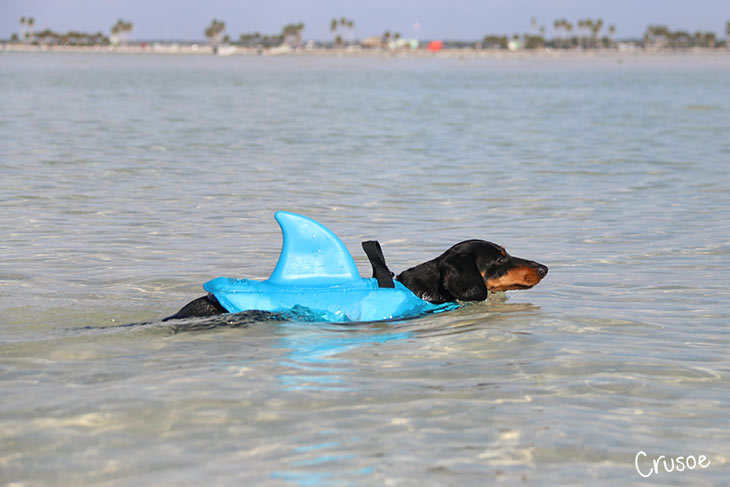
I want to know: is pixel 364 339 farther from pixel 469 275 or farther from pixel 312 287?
pixel 469 275

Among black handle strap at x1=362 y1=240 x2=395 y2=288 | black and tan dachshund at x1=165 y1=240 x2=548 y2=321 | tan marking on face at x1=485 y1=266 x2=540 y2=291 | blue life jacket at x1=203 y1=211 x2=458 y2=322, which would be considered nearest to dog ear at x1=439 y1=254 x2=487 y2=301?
black and tan dachshund at x1=165 y1=240 x2=548 y2=321

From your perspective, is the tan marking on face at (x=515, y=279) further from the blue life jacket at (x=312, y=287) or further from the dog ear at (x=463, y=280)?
the blue life jacket at (x=312, y=287)

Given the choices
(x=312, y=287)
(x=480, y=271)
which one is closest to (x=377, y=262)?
(x=312, y=287)

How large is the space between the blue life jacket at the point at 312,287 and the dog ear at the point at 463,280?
0.35 metres

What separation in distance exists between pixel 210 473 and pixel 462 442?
115cm

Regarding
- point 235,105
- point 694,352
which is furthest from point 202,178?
point 235,105

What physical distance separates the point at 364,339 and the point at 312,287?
0.49 metres

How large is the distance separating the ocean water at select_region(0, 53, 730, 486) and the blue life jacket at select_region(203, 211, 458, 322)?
0.47ft

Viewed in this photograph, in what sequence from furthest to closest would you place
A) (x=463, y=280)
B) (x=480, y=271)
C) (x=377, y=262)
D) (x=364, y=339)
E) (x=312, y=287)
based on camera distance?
(x=480, y=271)
(x=463, y=280)
(x=377, y=262)
(x=312, y=287)
(x=364, y=339)

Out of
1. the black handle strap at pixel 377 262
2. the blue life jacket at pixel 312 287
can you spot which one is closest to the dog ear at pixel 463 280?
the blue life jacket at pixel 312 287

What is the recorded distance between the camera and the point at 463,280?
6.51 meters

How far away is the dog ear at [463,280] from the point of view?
650 cm

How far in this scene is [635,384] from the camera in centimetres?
520

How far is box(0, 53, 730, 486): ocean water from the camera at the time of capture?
4180 mm
